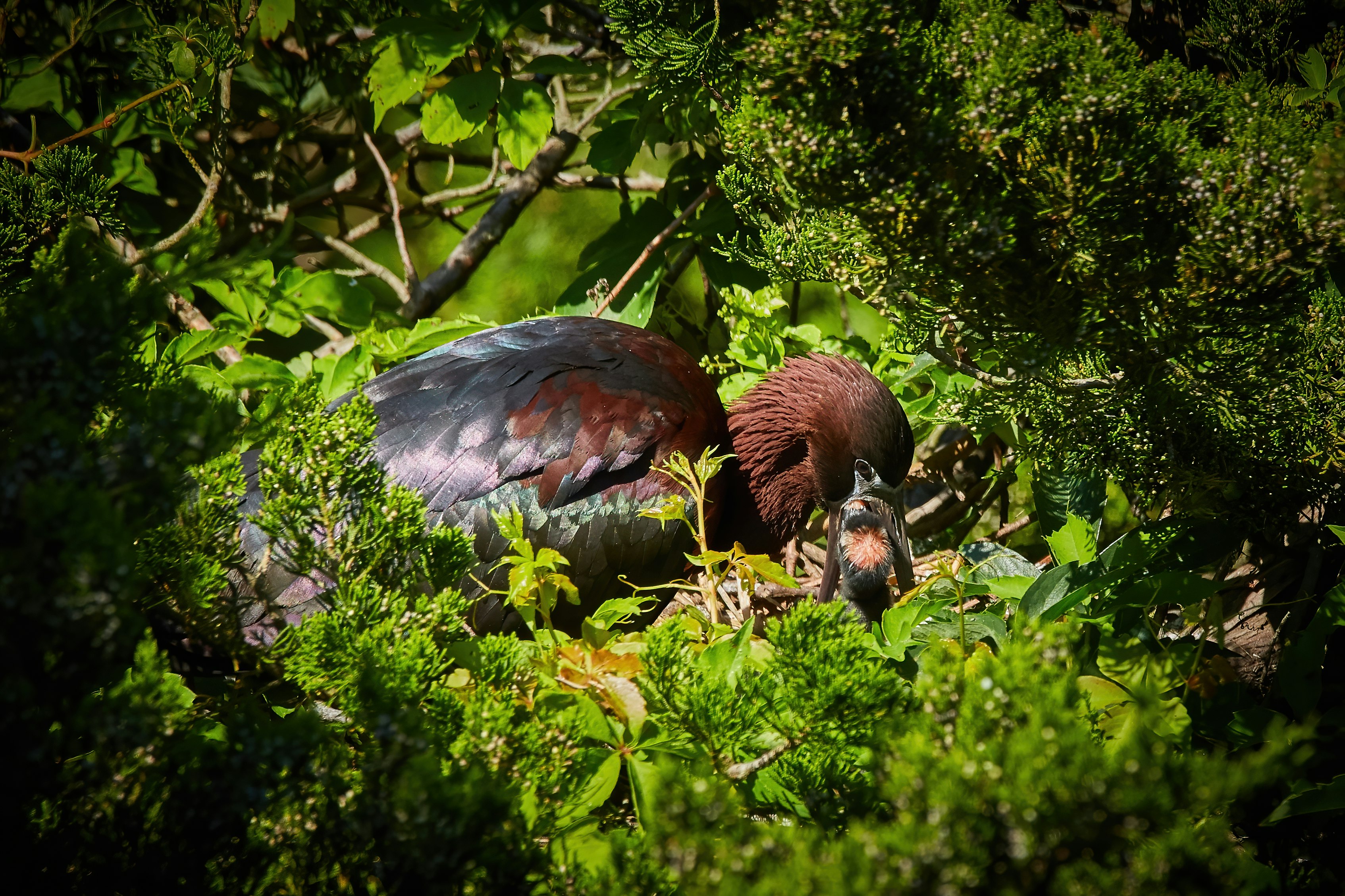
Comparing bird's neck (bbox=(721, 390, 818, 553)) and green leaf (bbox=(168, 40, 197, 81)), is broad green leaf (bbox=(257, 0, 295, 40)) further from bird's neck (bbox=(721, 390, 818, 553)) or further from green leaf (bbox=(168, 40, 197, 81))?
bird's neck (bbox=(721, 390, 818, 553))

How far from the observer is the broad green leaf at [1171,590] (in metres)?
1.12

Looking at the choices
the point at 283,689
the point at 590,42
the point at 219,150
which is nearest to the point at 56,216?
the point at 219,150

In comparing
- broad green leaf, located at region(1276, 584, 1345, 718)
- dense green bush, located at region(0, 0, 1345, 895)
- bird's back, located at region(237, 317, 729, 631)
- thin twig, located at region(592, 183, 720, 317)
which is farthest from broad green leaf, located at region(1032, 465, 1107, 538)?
thin twig, located at region(592, 183, 720, 317)

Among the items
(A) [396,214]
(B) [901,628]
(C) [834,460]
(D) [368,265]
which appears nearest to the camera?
(B) [901,628]

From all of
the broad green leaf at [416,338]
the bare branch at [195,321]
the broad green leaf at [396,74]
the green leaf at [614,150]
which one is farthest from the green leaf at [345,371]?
the green leaf at [614,150]

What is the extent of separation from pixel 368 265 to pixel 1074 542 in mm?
2481

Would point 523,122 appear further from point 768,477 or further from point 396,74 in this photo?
point 768,477

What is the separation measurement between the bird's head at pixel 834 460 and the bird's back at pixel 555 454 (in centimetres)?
25

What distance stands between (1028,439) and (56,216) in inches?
66.3

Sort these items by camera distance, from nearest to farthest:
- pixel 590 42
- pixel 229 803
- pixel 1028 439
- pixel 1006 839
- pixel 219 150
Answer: pixel 1006 839, pixel 229 803, pixel 1028 439, pixel 219 150, pixel 590 42

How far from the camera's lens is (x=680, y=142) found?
2621 millimetres

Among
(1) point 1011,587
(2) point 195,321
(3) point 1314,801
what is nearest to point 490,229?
(2) point 195,321

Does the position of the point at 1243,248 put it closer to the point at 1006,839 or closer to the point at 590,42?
the point at 1006,839

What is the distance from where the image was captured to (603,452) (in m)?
1.96
